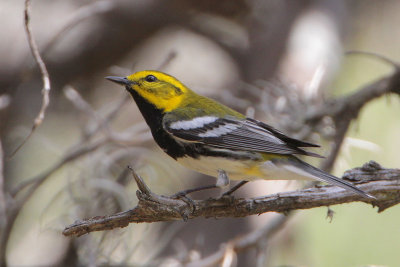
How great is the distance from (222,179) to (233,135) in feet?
1.23

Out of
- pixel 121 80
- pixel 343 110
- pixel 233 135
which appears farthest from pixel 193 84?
pixel 233 135

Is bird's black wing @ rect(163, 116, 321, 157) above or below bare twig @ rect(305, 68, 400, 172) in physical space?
below

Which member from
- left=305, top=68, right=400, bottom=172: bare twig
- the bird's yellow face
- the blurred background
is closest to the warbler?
the bird's yellow face

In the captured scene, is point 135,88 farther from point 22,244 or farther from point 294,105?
point 22,244

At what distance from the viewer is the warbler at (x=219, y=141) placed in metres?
2.99

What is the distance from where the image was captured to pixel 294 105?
4168 mm

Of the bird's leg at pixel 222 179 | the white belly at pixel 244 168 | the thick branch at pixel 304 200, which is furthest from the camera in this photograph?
the white belly at pixel 244 168

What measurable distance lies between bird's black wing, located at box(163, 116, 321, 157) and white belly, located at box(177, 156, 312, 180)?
0.29ft

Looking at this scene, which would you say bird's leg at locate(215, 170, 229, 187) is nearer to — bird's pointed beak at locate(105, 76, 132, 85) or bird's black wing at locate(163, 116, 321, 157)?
bird's black wing at locate(163, 116, 321, 157)

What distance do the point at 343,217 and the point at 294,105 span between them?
6.74ft

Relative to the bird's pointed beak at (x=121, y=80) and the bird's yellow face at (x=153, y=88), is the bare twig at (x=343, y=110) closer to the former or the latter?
the bird's yellow face at (x=153, y=88)

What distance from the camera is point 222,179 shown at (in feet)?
9.50

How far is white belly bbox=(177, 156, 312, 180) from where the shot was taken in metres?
2.97

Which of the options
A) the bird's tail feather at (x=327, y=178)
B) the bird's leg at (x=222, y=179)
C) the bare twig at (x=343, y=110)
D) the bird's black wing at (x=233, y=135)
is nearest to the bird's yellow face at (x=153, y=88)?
the bird's black wing at (x=233, y=135)
